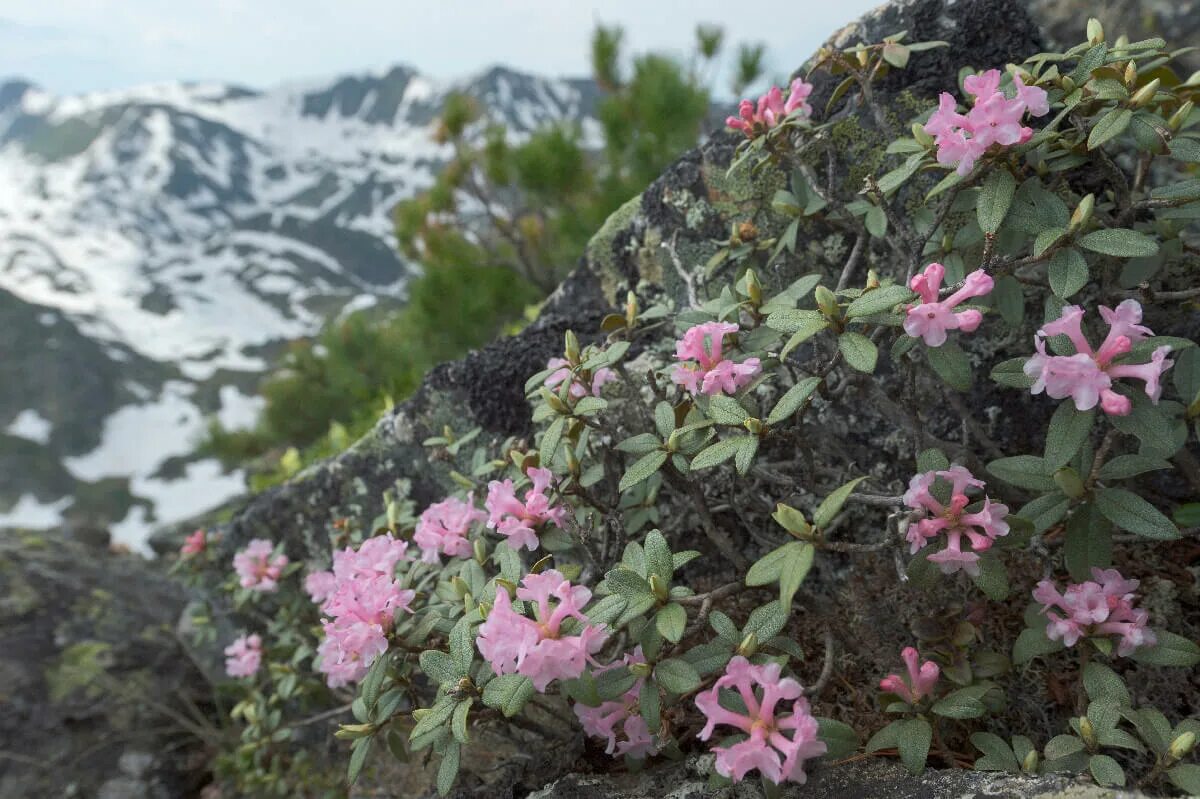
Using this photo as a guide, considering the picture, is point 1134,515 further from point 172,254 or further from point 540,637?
point 172,254

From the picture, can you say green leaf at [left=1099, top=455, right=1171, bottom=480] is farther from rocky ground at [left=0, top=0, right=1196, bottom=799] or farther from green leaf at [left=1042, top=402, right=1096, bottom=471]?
rocky ground at [left=0, top=0, right=1196, bottom=799]

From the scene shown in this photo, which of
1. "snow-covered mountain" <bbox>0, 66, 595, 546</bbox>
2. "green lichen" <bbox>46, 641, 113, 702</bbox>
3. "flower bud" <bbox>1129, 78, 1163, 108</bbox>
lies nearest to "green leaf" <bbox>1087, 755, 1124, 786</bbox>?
"flower bud" <bbox>1129, 78, 1163, 108</bbox>

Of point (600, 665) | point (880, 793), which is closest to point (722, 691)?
point (600, 665)

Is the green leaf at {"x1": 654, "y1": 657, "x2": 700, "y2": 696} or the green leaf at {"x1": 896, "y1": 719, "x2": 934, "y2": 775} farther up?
the green leaf at {"x1": 654, "y1": 657, "x2": 700, "y2": 696}

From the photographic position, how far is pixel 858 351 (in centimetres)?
113

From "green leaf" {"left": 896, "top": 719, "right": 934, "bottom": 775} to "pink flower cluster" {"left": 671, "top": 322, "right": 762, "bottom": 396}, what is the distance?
668 mm

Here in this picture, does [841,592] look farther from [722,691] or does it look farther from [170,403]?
[170,403]

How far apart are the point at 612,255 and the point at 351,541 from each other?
1.31 m

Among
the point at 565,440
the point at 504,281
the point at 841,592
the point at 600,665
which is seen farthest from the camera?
the point at 504,281

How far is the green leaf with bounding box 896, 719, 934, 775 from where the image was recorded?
1.15 metres

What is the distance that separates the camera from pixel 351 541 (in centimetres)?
227

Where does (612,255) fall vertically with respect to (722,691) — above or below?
above

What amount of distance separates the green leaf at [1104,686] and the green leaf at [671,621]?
0.77 metres

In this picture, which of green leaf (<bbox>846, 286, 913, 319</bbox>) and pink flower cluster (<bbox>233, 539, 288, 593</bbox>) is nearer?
green leaf (<bbox>846, 286, 913, 319</bbox>)
